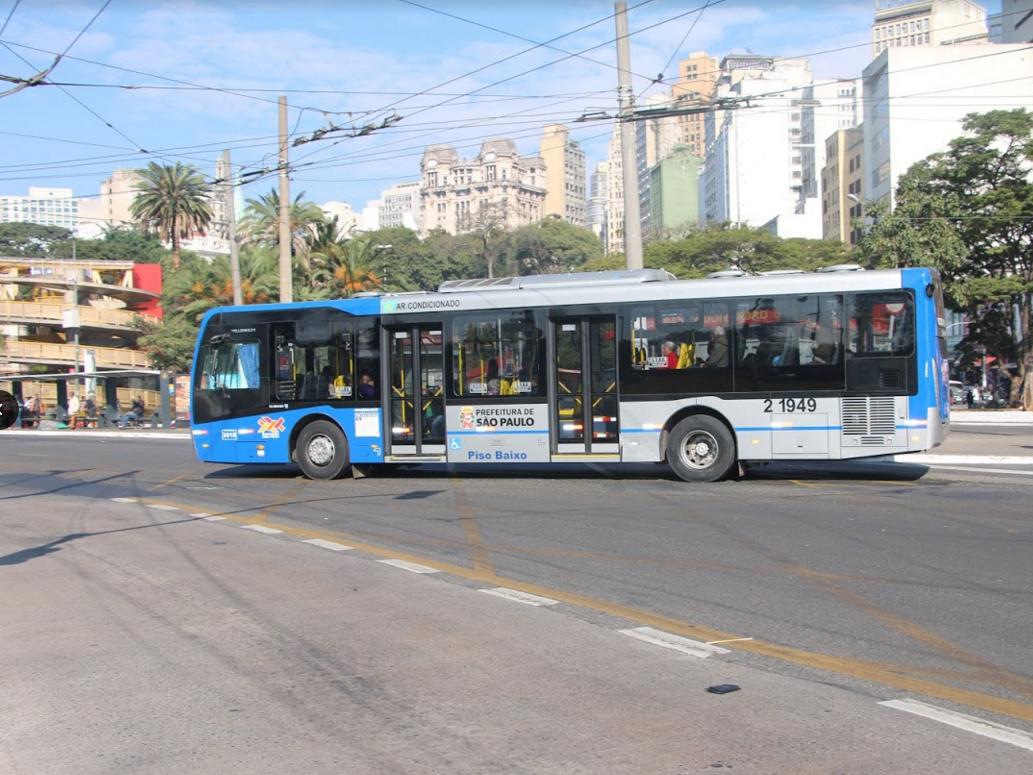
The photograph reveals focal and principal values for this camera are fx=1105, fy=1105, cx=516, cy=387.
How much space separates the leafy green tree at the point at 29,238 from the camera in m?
117

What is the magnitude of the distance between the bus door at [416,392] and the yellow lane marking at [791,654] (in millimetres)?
8252

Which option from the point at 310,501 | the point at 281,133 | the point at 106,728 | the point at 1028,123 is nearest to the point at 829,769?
the point at 106,728

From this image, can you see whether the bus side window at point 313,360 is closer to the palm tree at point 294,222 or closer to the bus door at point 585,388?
the bus door at point 585,388

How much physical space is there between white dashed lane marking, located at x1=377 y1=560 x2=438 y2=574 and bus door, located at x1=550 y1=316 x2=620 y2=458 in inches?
288

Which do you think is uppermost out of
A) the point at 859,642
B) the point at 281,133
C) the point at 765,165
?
the point at 765,165

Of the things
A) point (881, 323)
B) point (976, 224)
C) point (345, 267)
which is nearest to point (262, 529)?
point (881, 323)

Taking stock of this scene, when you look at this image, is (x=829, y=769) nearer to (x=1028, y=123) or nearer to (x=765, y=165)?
(x=1028, y=123)

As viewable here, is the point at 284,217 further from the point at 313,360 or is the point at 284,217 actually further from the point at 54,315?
the point at 54,315

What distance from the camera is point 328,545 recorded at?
1115cm

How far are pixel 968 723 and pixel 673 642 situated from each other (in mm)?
2010

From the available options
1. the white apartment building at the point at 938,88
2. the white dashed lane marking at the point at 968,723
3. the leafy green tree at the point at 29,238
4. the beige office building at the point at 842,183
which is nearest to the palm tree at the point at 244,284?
the white dashed lane marking at the point at 968,723

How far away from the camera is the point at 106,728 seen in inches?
207

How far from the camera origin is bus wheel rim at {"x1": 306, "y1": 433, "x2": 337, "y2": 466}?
18.8 m

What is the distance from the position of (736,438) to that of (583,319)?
9.84ft
